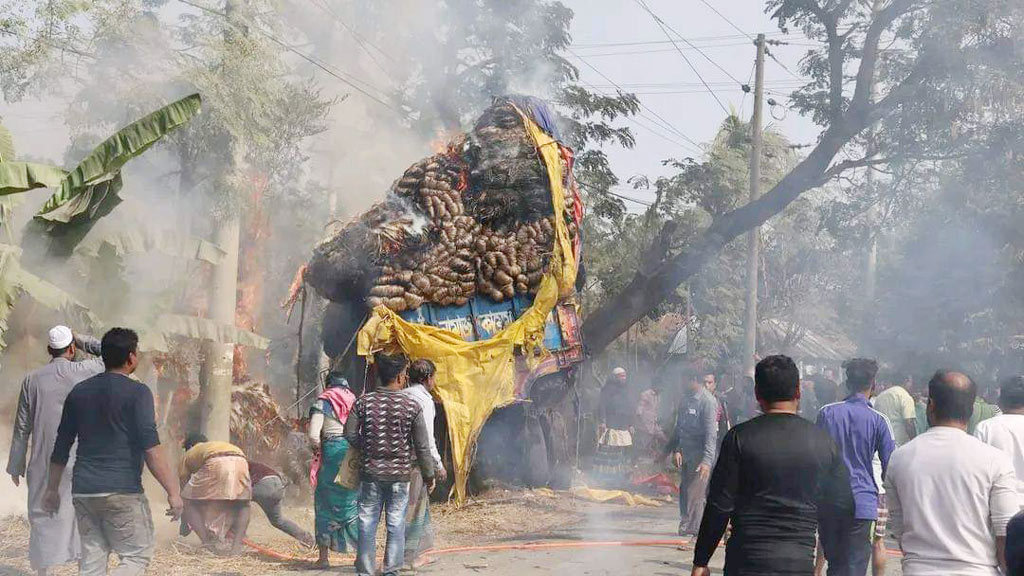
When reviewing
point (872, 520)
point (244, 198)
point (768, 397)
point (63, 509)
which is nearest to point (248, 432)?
point (244, 198)

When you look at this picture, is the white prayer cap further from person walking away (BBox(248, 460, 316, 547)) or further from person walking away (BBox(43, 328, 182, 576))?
person walking away (BBox(248, 460, 316, 547))

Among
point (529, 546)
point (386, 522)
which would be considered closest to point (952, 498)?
point (386, 522)

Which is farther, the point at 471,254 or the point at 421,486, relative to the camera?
the point at 471,254

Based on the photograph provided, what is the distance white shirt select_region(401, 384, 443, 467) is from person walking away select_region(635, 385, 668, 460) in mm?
10173

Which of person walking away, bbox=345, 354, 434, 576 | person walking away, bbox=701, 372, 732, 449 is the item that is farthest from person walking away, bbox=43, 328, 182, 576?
person walking away, bbox=701, 372, 732, 449

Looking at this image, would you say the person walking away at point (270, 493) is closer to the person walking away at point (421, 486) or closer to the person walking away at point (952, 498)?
the person walking away at point (421, 486)

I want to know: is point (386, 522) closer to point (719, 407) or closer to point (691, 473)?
point (691, 473)

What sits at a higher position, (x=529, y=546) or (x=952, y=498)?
(x=952, y=498)

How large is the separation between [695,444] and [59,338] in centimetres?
618

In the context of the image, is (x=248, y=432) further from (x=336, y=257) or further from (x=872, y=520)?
(x=872, y=520)

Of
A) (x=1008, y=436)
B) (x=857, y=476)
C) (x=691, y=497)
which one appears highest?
(x=1008, y=436)

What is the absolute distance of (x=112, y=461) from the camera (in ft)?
20.3

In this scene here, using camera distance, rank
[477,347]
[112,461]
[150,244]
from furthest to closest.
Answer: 1. [150,244]
2. [477,347]
3. [112,461]

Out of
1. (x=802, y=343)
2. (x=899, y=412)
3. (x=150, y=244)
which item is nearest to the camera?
(x=899, y=412)
